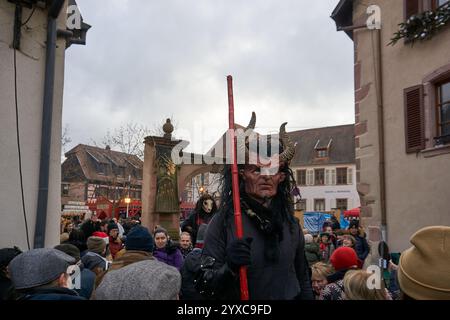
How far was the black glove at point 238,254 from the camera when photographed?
222 cm

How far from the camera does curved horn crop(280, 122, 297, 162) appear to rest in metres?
2.72

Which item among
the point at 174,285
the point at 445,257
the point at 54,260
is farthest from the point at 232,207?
the point at 445,257

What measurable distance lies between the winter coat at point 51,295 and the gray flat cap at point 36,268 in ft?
0.14

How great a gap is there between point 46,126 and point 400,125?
7129 millimetres

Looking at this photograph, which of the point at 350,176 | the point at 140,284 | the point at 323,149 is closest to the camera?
the point at 140,284

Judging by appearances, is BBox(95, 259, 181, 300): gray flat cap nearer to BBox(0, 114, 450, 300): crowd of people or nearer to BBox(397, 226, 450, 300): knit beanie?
BBox(0, 114, 450, 300): crowd of people

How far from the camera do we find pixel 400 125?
959 cm

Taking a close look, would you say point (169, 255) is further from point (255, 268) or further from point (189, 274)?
point (255, 268)

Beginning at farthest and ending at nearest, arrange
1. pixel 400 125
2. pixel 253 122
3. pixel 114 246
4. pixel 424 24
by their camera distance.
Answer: pixel 400 125
pixel 424 24
pixel 114 246
pixel 253 122

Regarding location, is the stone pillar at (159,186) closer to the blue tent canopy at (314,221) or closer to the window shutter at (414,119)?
the window shutter at (414,119)

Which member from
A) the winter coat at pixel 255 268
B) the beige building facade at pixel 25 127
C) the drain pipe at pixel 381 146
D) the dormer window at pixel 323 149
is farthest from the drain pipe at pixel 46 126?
the dormer window at pixel 323 149

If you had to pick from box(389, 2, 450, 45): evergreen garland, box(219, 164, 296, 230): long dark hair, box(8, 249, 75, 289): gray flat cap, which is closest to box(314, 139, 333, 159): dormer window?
box(389, 2, 450, 45): evergreen garland

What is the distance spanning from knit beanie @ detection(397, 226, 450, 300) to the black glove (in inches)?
29.8

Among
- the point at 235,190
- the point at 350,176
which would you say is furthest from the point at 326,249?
the point at 350,176
